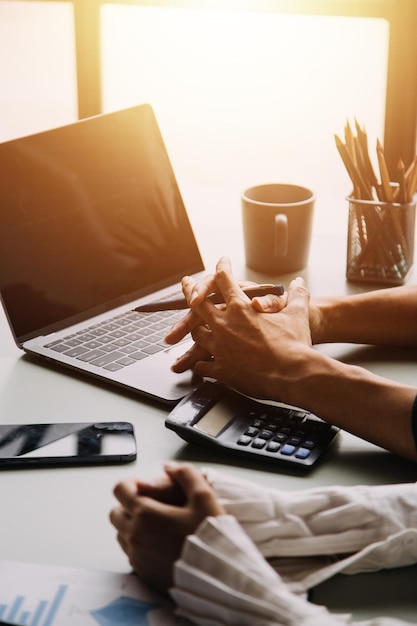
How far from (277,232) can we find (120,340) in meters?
0.40

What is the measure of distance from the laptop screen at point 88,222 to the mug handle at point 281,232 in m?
0.14

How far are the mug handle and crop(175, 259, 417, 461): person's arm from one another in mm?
231

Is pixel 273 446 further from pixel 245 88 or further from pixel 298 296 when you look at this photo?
pixel 245 88

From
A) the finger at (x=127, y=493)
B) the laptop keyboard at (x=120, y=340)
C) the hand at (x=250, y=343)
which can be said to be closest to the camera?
the finger at (x=127, y=493)

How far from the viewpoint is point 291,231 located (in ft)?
4.91

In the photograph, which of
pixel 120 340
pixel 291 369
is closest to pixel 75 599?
pixel 291 369

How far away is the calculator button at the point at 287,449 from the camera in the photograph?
3.11ft

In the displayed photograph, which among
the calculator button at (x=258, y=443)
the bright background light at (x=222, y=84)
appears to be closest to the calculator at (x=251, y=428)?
the calculator button at (x=258, y=443)

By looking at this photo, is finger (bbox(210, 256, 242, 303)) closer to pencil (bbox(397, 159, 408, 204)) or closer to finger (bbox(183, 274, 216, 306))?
finger (bbox(183, 274, 216, 306))

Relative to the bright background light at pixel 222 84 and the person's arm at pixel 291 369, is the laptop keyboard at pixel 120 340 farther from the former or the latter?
the bright background light at pixel 222 84

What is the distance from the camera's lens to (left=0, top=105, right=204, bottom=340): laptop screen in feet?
4.08

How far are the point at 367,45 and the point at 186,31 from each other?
423 mm

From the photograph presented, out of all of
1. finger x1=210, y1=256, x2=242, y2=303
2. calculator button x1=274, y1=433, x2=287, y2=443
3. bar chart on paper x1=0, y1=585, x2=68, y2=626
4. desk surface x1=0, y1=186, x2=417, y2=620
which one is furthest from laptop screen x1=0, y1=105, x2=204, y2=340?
bar chart on paper x1=0, y1=585, x2=68, y2=626

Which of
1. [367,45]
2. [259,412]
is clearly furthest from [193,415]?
[367,45]
